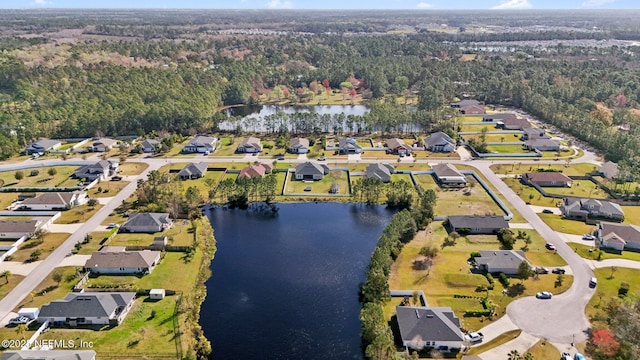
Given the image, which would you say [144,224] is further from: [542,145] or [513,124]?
[513,124]

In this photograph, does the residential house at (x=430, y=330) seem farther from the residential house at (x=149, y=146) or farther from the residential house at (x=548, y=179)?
the residential house at (x=149, y=146)

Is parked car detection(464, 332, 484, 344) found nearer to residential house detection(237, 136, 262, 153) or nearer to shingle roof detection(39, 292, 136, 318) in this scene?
shingle roof detection(39, 292, 136, 318)

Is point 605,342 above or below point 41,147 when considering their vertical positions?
below

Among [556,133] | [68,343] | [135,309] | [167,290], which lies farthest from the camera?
[556,133]

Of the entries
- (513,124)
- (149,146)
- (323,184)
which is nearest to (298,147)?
(323,184)

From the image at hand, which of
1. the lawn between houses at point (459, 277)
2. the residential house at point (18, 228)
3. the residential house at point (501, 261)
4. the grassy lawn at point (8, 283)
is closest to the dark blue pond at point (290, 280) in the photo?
the lawn between houses at point (459, 277)

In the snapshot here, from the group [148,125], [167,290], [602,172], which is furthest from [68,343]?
[602,172]

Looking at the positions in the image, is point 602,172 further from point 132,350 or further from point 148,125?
point 148,125
